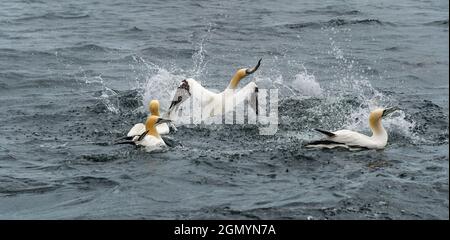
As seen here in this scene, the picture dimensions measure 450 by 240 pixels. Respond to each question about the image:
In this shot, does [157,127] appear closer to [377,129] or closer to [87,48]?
[377,129]

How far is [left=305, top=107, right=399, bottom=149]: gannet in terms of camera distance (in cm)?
1078

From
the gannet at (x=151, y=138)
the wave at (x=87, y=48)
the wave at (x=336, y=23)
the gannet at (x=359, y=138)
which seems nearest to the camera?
the gannet at (x=359, y=138)

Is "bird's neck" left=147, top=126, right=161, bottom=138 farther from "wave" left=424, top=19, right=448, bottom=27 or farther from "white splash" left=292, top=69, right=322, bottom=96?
"wave" left=424, top=19, right=448, bottom=27

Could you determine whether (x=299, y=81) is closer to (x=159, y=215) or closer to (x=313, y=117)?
(x=313, y=117)

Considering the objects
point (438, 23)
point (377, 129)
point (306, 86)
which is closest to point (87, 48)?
point (306, 86)

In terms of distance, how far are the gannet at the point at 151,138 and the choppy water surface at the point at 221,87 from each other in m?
0.15

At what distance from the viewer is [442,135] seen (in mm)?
11562

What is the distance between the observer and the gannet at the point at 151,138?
11.1 m

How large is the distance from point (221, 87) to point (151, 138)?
173 inches

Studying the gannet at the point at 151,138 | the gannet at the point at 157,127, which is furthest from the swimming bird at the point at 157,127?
the gannet at the point at 151,138

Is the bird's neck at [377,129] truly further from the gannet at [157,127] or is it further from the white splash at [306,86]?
the gannet at [157,127]

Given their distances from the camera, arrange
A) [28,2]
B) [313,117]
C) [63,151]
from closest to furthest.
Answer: [63,151] < [313,117] < [28,2]

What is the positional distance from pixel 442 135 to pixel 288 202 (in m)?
3.80
